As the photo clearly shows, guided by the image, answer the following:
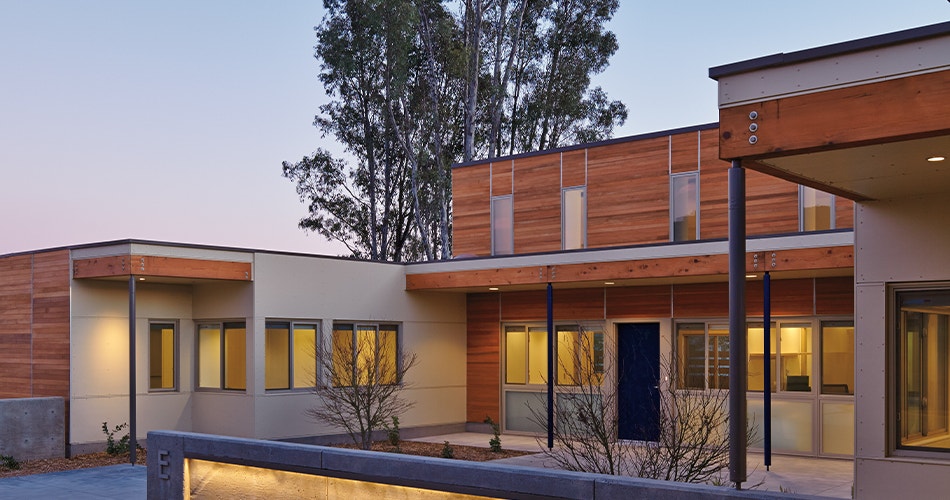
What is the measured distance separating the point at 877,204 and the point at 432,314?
11.7 meters

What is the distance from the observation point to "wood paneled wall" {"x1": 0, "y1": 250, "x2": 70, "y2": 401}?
15141mm

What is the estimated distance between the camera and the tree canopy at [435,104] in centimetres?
3134

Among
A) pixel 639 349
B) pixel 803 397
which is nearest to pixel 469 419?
pixel 639 349

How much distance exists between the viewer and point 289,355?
53.0 ft

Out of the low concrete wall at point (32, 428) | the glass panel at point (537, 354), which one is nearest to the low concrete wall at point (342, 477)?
the low concrete wall at point (32, 428)

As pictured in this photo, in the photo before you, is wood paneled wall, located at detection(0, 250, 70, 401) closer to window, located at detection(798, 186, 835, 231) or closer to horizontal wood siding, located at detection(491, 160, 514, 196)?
horizontal wood siding, located at detection(491, 160, 514, 196)

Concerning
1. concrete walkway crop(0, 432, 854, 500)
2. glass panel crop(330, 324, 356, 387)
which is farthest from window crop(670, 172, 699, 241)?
glass panel crop(330, 324, 356, 387)

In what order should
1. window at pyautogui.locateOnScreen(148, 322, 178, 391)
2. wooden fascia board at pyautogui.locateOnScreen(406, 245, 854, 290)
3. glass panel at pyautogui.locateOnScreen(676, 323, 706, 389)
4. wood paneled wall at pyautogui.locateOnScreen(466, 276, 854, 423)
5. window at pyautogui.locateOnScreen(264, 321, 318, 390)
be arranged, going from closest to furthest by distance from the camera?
1. wooden fascia board at pyautogui.locateOnScreen(406, 245, 854, 290)
2. wood paneled wall at pyautogui.locateOnScreen(466, 276, 854, 423)
3. glass panel at pyautogui.locateOnScreen(676, 323, 706, 389)
4. window at pyautogui.locateOnScreen(264, 321, 318, 390)
5. window at pyautogui.locateOnScreen(148, 322, 178, 391)

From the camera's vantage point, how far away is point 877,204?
747cm

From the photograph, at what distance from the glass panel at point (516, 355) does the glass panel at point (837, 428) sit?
5659mm

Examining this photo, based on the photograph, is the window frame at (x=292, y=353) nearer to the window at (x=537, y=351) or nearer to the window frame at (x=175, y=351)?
the window frame at (x=175, y=351)

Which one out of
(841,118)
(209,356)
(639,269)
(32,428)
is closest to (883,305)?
(841,118)

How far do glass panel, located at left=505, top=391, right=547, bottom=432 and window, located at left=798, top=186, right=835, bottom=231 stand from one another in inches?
226

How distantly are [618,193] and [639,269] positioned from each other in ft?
9.35
